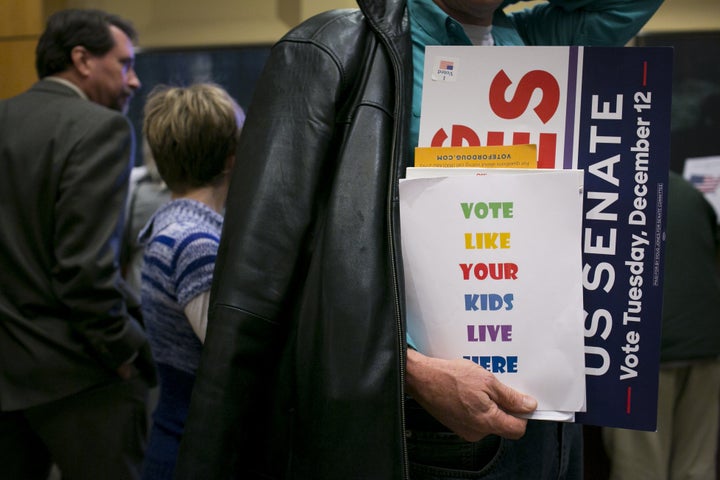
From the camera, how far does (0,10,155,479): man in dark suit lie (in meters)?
2.15

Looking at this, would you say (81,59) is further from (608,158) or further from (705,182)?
(705,182)

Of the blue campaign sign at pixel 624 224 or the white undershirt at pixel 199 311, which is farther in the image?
the white undershirt at pixel 199 311

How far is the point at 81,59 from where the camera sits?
8.25 ft

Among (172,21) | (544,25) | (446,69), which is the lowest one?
(446,69)

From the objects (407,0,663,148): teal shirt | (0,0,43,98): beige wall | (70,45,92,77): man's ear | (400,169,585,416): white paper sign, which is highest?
(0,0,43,98): beige wall

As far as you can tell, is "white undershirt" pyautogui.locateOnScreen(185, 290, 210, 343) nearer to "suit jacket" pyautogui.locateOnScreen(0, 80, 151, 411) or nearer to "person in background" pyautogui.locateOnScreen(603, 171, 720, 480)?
"suit jacket" pyautogui.locateOnScreen(0, 80, 151, 411)

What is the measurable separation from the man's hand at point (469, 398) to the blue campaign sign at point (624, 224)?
111mm

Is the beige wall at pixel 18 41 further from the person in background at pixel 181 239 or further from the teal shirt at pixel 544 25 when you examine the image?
the teal shirt at pixel 544 25

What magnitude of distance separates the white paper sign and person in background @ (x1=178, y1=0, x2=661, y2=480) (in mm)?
38

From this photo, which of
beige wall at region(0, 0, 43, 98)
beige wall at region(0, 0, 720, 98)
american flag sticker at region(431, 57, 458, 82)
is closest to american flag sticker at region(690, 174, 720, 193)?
beige wall at region(0, 0, 720, 98)

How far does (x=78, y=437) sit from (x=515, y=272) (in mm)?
1644

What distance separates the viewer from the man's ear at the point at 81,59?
8.22 ft

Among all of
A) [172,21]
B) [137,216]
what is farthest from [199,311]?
[172,21]

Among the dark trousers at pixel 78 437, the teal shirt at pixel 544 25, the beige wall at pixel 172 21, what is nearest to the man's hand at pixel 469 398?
the teal shirt at pixel 544 25
